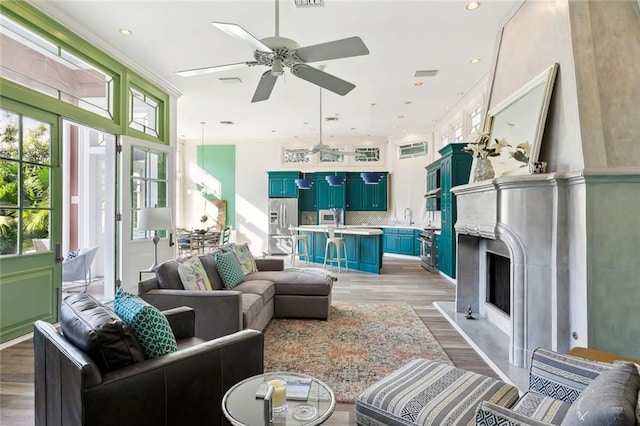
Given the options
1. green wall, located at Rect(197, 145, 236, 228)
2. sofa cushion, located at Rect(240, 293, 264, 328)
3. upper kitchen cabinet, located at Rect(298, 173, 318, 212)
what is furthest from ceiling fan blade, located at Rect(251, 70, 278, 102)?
green wall, located at Rect(197, 145, 236, 228)

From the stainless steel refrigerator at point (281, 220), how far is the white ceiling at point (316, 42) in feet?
10.3

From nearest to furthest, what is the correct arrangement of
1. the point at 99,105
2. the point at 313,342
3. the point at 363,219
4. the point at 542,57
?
the point at 542,57 → the point at 313,342 → the point at 99,105 → the point at 363,219

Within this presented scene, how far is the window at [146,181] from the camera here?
5.05 m

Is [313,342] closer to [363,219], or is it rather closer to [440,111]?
[440,111]

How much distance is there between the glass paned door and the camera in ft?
11.1

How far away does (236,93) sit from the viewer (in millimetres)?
6262

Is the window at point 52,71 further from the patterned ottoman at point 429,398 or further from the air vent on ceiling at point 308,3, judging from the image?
the patterned ottoman at point 429,398

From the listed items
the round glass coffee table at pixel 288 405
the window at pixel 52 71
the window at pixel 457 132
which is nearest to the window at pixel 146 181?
the window at pixel 52 71

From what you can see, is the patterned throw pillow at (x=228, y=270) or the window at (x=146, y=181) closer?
the patterned throw pillow at (x=228, y=270)

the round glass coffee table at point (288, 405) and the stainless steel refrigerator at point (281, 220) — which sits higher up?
the stainless steel refrigerator at point (281, 220)

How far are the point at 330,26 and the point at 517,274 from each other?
3.27 m

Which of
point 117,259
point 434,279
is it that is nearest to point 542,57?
point 434,279

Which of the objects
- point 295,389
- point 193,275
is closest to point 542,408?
point 295,389

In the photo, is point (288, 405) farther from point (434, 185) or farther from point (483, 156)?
point (434, 185)
